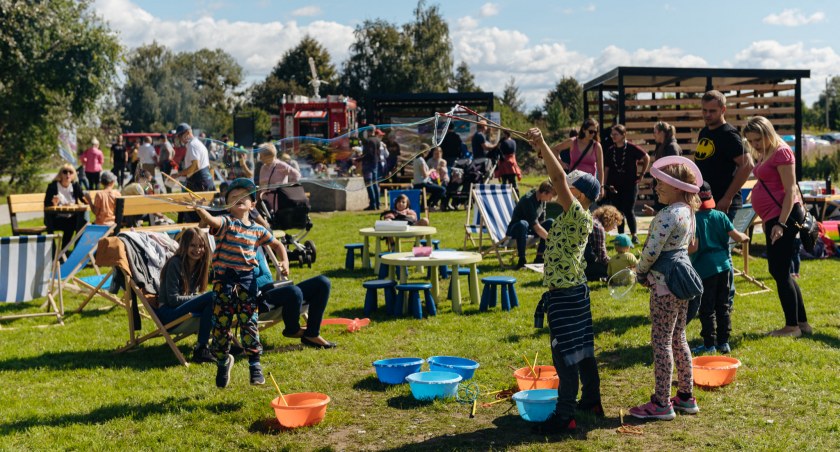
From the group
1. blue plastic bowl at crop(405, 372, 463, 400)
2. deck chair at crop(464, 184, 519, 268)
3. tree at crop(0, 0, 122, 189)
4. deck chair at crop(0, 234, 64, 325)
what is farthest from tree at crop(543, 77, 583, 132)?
blue plastic bowl at crop(405, 372, 463, 400)

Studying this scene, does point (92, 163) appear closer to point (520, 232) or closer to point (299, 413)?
point (520, 232)

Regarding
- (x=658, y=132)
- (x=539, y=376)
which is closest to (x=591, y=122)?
(x=658, y=132)

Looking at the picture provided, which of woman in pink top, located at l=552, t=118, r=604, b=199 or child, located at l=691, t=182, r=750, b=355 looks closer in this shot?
child, located at l=691, t=182, r=750, b=355

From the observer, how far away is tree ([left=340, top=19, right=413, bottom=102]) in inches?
2370

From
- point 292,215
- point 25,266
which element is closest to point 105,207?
point 292,215

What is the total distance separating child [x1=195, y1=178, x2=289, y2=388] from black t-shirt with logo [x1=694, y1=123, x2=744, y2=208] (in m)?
3.61

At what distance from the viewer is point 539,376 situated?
578cm

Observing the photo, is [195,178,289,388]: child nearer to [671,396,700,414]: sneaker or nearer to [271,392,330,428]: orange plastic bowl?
[271,392,330,428]: orange plastic bowl

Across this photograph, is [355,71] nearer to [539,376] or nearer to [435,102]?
[435,102]

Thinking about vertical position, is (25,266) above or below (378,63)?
below

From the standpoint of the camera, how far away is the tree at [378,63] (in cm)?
6019

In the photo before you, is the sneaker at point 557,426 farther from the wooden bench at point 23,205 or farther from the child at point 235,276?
the wooden bench at point 23,205

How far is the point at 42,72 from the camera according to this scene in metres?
26.9

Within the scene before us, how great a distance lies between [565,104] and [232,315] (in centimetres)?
4974
